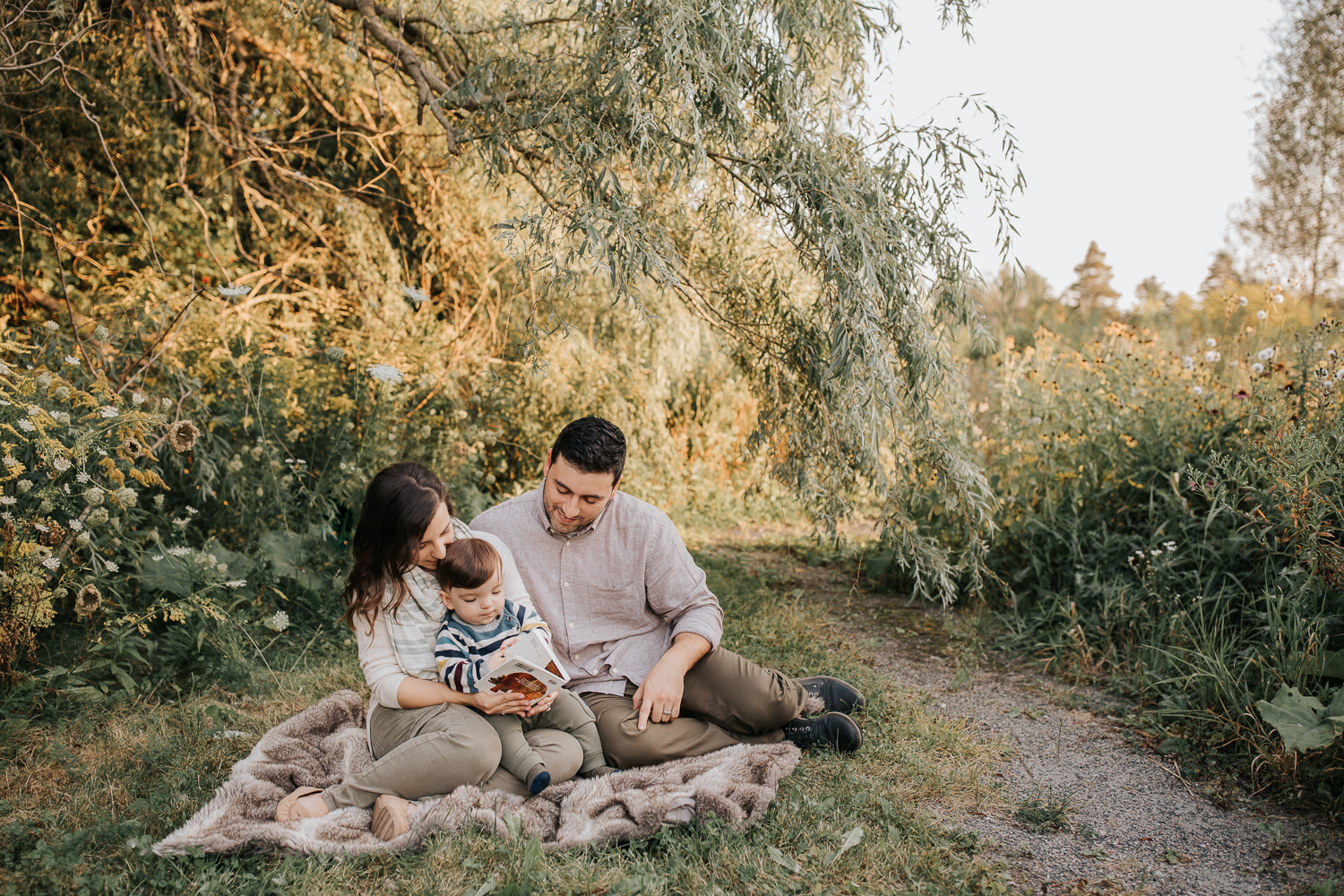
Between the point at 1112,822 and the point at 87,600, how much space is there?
342 centimetres

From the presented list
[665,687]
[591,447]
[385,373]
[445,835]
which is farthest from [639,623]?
[385,373]

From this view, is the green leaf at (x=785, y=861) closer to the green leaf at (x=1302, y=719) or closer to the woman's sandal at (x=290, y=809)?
the woman's sandal at (x=290, y=809)

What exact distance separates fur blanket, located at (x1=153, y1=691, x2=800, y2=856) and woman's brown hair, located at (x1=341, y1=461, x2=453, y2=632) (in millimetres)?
A: 517

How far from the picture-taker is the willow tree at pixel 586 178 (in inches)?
129

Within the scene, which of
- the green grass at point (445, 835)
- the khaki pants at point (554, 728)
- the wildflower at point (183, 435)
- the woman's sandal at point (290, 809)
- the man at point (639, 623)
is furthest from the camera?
the wildflower at point (183, 435)

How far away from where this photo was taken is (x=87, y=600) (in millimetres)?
2953

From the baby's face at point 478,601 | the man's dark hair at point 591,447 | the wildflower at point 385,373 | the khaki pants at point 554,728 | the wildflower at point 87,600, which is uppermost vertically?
the wildflower at point 385,373

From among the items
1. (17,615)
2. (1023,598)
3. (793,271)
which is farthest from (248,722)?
(1023,598)

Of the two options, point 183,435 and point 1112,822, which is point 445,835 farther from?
point 183,435

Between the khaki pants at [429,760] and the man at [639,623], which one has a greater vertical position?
the man at [639,623]

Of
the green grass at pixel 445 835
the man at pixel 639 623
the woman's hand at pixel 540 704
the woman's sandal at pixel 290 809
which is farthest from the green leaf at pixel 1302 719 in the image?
the woman's sandal at pixel 290 809

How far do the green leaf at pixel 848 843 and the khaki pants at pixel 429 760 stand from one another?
2.73ft

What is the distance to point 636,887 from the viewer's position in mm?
1970

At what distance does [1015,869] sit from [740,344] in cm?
279
